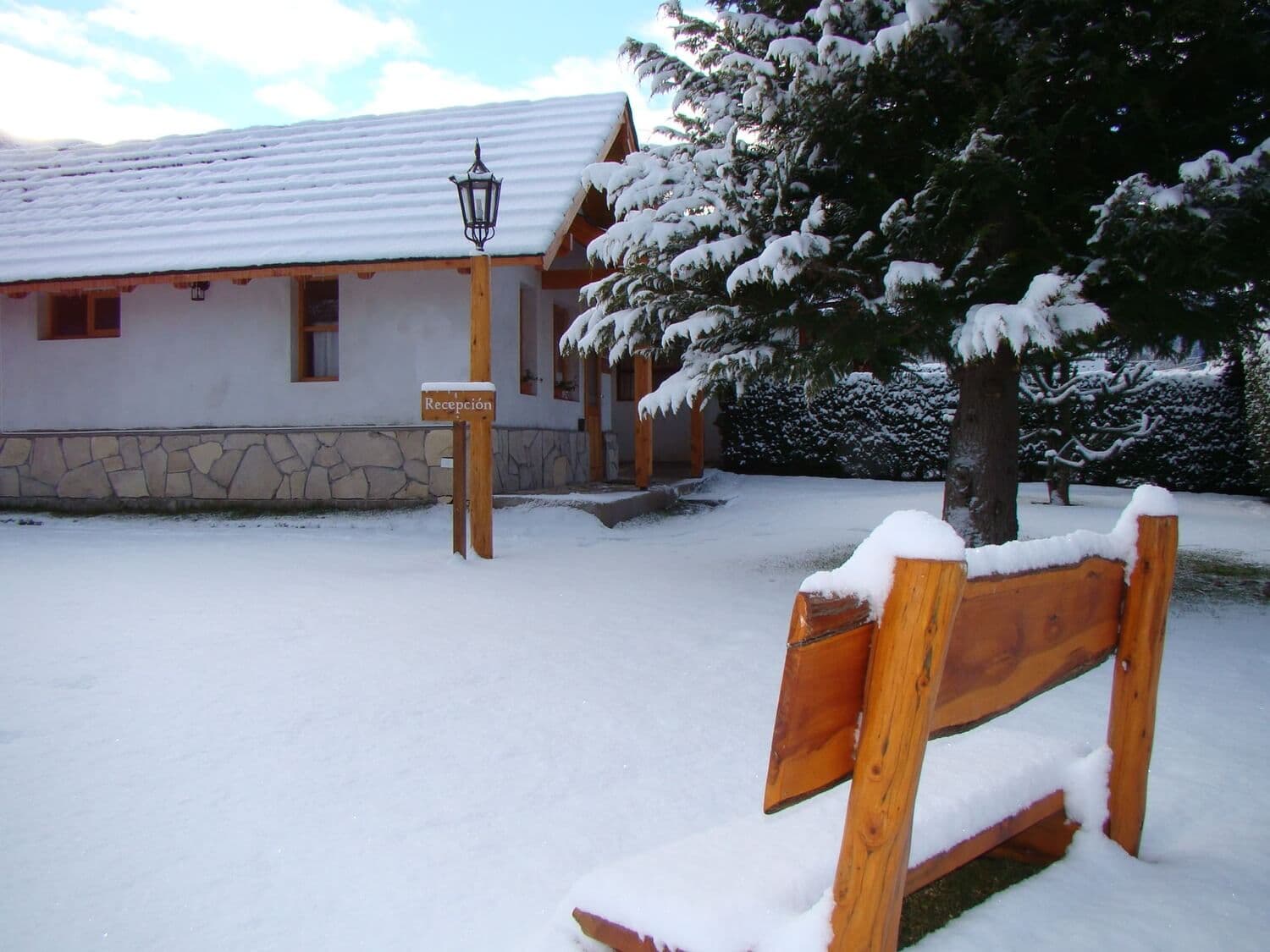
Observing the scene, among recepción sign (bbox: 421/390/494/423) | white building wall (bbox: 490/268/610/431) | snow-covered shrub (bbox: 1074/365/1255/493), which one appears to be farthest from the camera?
snow-covered shrub (bbox: 1074/365/1255/493)

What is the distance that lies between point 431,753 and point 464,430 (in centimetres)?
439

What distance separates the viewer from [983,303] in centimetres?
544

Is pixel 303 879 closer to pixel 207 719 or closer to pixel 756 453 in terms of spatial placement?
pixel 207 719

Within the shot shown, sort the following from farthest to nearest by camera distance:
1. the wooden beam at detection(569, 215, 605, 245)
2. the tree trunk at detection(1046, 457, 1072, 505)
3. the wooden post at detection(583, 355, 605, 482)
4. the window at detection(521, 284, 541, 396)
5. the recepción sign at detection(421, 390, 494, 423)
Result: the wooden post at detection(583, 355, 605, 482), the window at detection(521, 284, 541, 396), the wooden beam at detection(569, 215, 605, 245), the tree trunk at detection(1046, 457, 1072, 505), the recepción sign at detection(421, 390, 494, 423)

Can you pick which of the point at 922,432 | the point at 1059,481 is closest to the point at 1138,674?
the point at 1059,481

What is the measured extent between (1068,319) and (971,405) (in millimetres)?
1564

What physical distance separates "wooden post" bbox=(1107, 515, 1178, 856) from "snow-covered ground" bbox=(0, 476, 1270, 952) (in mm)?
137

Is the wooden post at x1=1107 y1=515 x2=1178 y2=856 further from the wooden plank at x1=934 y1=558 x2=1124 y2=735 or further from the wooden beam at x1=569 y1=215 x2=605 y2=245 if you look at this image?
the wooden beam at x1=569 y1=215 x2=605 y2=245

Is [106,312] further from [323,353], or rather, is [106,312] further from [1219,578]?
[1219,578]

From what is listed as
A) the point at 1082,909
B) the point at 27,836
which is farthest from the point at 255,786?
the point at 1082,909

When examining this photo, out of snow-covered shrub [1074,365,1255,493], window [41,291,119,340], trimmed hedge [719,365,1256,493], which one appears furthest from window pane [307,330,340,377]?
snow-covered shrub [1074,365,1255,493]

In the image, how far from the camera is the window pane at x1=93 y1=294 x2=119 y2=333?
39.2ft

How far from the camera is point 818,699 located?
1.41m

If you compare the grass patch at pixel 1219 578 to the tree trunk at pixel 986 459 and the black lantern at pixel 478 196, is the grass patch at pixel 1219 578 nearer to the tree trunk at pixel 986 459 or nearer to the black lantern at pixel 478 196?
the tree trunk at pixel 986 459
